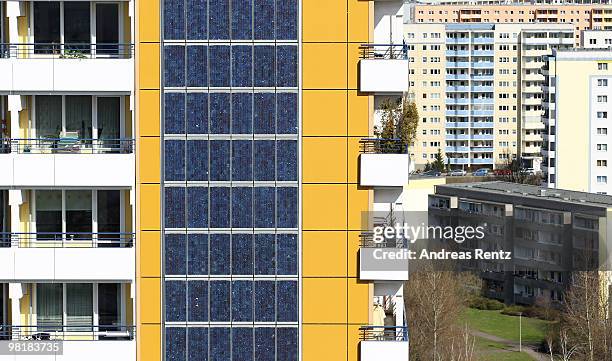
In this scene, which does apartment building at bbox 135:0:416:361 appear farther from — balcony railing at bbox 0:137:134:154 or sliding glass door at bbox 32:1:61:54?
sliding glass door at bbox 32:1:61:54

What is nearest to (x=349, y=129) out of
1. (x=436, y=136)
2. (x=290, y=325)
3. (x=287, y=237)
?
(x=287, y=237)

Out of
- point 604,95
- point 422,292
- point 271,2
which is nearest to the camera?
point 271,2

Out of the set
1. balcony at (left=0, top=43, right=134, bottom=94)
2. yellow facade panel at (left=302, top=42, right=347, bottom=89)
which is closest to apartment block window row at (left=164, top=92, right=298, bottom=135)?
yellow facade panel at (left=302, top=42, right=347, bottom=89)

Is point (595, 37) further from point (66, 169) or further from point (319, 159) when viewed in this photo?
point (66, 169)

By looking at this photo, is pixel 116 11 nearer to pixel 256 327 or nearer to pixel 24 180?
pixel 24 180

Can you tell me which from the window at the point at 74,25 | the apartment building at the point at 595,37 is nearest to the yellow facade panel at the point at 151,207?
the window at the point at 74,25

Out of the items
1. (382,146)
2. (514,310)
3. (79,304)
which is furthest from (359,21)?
(514,310)
